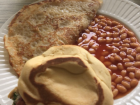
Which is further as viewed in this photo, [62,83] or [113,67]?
[113,67]

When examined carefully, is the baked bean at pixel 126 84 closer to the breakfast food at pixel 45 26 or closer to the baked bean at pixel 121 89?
the baked bean at pixel 121 89

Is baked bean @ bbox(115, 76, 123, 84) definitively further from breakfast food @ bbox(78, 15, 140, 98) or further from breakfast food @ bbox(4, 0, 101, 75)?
breakfast food @ bbox(4, 0, 101, 75)

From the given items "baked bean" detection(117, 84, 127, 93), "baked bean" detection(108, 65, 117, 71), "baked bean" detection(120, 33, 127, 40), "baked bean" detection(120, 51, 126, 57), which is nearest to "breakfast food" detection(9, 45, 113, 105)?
"baked bean" detection(117, 84, 127, 93)

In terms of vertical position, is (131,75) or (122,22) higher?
(122,22)

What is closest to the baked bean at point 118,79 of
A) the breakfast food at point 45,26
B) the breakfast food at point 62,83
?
the breakfast food at point 62,83

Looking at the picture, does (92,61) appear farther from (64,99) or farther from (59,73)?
(64,99)

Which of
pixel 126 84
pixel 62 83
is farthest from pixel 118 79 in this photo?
pixel 62 83

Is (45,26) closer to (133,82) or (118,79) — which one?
(118,79)

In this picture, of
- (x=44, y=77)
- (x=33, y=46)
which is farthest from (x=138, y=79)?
(x=33, y=46)
